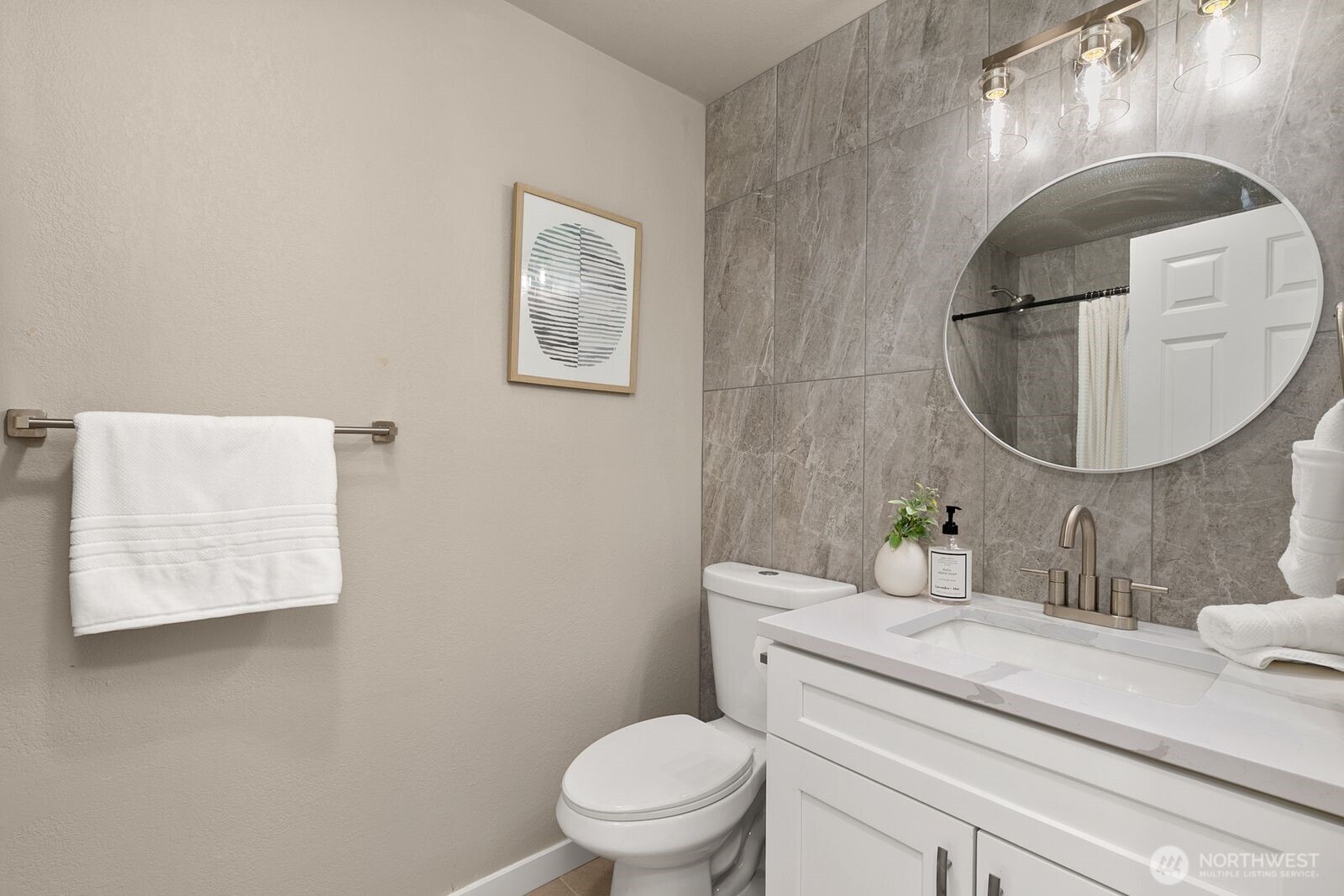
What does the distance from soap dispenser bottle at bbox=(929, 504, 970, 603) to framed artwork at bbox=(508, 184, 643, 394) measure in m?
0.97

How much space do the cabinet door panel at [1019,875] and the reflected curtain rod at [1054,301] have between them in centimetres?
103

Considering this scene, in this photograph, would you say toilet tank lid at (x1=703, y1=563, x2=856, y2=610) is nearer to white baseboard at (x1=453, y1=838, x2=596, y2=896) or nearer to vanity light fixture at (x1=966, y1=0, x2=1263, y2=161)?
white baseboard at (x1=453, y1=838, x2=596, y2=896)

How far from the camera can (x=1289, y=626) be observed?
37.9 inches

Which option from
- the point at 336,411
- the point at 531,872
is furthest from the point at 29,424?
the point at 531,872

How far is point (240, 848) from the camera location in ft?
4.22

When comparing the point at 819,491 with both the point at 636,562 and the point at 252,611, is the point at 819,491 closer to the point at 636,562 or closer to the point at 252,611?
the point at 636,562

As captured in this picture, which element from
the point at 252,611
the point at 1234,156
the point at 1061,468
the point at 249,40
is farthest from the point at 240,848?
the point at 1234,156

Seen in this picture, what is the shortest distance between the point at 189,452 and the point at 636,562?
1166mm

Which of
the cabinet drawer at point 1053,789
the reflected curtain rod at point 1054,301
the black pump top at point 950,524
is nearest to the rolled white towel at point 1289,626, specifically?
the cabinet drawer at point 1053,789

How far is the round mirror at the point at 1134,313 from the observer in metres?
1.11

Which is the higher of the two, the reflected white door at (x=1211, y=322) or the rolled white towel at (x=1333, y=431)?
the reflected white door at (x=1211, y=322)

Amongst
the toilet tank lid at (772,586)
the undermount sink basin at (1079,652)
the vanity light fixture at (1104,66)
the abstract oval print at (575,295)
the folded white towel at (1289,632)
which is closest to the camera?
the folded white towel at (1289,632)

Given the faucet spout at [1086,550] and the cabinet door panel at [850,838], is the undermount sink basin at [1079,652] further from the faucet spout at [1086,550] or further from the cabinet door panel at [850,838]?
the cabinet door panel at [850,838]

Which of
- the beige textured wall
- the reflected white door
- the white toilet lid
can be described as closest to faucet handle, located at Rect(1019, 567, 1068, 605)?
the reflected white door
